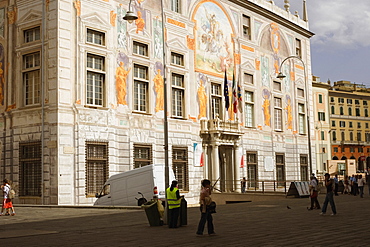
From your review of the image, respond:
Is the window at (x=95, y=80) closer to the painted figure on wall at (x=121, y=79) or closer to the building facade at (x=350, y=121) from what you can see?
the painted figure on wall at (x=121, y=79)

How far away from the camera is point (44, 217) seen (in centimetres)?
2102

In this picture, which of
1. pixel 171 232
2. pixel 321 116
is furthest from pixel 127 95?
pixel 321 116

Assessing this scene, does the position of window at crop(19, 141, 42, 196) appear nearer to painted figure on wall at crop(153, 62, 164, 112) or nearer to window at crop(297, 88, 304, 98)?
painted figure on wall at crop(153, 62, 164, 112)

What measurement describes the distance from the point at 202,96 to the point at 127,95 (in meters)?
8.00

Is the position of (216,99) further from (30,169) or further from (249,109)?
(30,169)

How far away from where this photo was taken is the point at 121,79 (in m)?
31.3

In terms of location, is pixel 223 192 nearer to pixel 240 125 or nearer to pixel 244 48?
pixel 240 125

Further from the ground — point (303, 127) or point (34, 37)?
point (34, 37)

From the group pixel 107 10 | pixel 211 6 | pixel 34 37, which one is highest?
pixel 211 6

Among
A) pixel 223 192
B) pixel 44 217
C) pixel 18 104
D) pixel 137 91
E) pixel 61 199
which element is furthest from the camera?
pixel 223 192

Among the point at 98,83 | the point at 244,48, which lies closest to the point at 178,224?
the point at 98,83

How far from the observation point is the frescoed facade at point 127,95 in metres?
28.4

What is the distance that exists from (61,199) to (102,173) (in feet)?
10.5

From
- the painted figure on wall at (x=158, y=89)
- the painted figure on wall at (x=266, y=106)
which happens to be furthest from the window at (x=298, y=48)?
the painted figure on wall at (x=158, y=89)
